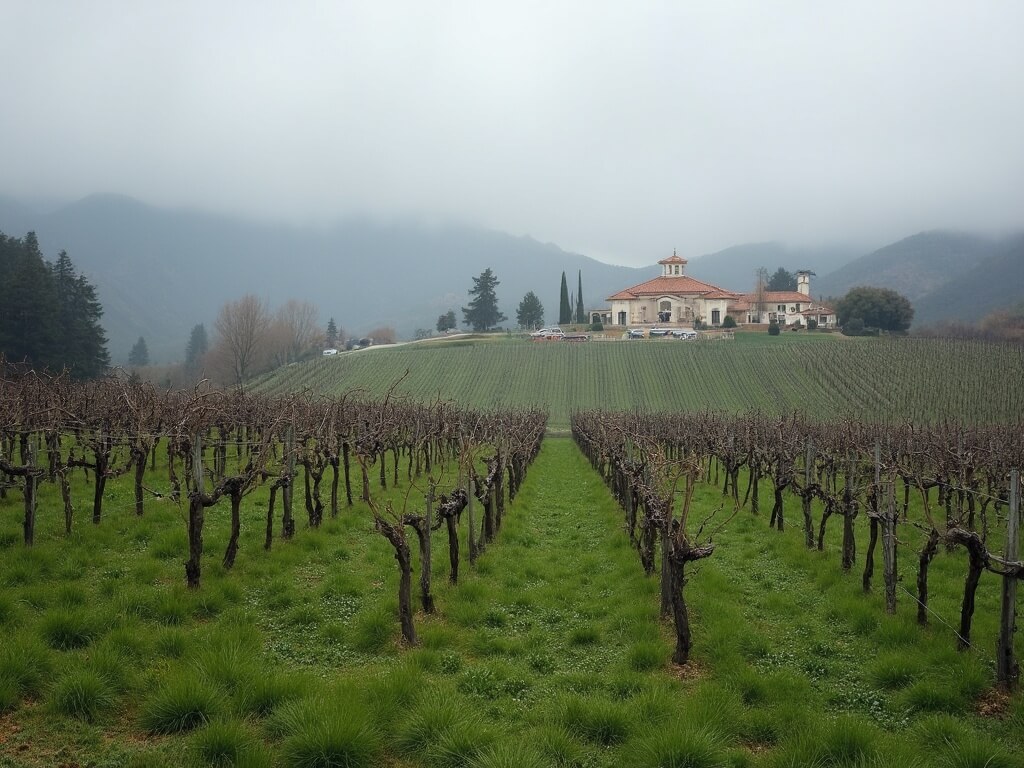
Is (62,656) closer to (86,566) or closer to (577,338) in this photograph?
(86,566)

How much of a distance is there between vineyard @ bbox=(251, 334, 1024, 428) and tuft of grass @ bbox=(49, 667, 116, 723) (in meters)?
37.1

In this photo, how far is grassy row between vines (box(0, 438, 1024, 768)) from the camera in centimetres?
506

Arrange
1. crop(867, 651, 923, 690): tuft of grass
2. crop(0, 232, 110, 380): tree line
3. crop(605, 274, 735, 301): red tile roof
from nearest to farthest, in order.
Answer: crop(867, 651, 923, 690): tuft of grass → crop(0, 232, 110, 380): tree line → crop(605, 274, 735, 301): red tile roof

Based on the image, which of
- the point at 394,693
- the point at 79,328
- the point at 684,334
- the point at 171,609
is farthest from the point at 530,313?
the point at 394,693

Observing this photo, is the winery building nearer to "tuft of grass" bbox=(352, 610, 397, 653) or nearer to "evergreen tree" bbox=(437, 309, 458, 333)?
"evergreen tree" bbox=(437, 309, 458, 333)

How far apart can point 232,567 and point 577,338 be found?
67157 millimetres

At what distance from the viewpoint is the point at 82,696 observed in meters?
5.49

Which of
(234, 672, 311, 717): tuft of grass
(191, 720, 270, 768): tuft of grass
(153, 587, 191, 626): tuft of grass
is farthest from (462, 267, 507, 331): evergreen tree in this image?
(191, 720, 270, 768): tuft of grass

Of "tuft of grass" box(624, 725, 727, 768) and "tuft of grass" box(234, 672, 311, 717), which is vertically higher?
"tuft of grass" box(234, 672, 311, 717)

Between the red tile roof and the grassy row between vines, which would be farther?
the red tile roof

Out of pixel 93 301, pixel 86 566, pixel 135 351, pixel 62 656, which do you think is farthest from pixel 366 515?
pixel 135 351

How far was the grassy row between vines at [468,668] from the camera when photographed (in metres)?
5.06

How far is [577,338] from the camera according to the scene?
75.1 meters

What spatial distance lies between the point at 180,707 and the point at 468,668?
2.54m
